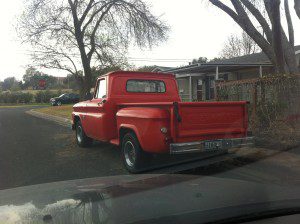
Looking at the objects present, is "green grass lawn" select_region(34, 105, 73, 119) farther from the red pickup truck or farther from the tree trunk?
the red pickup truck

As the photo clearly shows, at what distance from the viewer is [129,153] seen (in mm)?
7750

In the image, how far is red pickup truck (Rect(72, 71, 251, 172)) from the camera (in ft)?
22.5

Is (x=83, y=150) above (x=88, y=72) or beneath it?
beneath

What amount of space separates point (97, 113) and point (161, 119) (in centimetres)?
283

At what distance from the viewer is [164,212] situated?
7.98 feet

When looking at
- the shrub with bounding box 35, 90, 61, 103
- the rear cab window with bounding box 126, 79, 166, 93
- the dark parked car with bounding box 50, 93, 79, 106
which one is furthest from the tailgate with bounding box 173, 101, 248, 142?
the shrub with bounding box 35, 90, 61, 103

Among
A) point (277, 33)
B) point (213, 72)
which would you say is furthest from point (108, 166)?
point (213, 72)

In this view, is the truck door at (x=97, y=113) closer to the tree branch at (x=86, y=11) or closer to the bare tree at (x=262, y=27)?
the bare tree at (x=262, y=27)

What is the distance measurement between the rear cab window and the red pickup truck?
24mm

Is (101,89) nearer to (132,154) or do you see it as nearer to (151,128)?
(132,154)

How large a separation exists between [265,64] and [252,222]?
23.6m

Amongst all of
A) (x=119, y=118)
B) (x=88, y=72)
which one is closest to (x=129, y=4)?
(x=88, y=72)

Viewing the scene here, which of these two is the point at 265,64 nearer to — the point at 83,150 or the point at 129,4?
the point at 129,4

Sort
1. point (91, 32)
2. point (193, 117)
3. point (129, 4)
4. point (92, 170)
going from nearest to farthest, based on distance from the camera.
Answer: point (193, 117)
point (92, 170)
point (129, 4)
point (91, 32)
